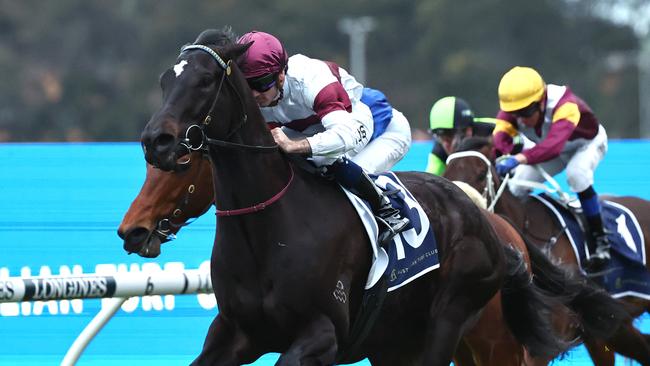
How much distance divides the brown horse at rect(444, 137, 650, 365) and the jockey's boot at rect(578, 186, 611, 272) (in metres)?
0.14

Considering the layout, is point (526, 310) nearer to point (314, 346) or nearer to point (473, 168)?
point (473, 168)

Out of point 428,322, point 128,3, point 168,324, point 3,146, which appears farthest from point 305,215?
point 128,3

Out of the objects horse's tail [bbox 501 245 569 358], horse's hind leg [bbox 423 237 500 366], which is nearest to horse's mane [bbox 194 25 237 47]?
horse's hind leg [bbox 423 237 500 366]

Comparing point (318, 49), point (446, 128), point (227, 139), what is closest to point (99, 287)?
point (227, 139)

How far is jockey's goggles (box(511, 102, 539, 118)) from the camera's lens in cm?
695

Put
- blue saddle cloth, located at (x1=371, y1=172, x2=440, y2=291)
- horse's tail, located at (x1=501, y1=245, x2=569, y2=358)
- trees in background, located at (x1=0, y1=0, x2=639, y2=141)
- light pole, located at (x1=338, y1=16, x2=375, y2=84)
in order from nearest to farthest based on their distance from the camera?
blue saddle cloth, located at (x1=371, y1=172, x2=440, y2=291), horse's tail, located at (x1=501, y1=245, x2=569, y2=358), trees in background, located at (x1=0, y1=0, x2=639, y2=141), light pole, located at (x1=338, y1=16, x2=375, y2=84)

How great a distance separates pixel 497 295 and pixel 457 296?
0.75 metres

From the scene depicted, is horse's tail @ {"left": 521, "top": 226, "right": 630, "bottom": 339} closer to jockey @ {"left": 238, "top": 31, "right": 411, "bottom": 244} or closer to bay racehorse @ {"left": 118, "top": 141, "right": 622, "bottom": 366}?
bay racehorse @ {"left": 118, "top": 141, "right": 622, "bottom": 366}

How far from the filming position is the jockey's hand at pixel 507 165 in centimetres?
686

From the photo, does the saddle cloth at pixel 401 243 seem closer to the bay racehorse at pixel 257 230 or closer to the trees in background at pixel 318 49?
the bay racehorse at pixel 257 230

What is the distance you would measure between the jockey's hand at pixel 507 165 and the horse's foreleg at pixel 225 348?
2.74m

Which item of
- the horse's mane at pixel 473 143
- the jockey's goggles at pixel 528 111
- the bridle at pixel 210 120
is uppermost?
the bridle at pixel 210 120

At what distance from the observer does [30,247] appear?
6.50 metres

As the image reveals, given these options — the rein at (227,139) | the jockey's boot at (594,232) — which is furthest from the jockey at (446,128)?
the rein at (227,139)
